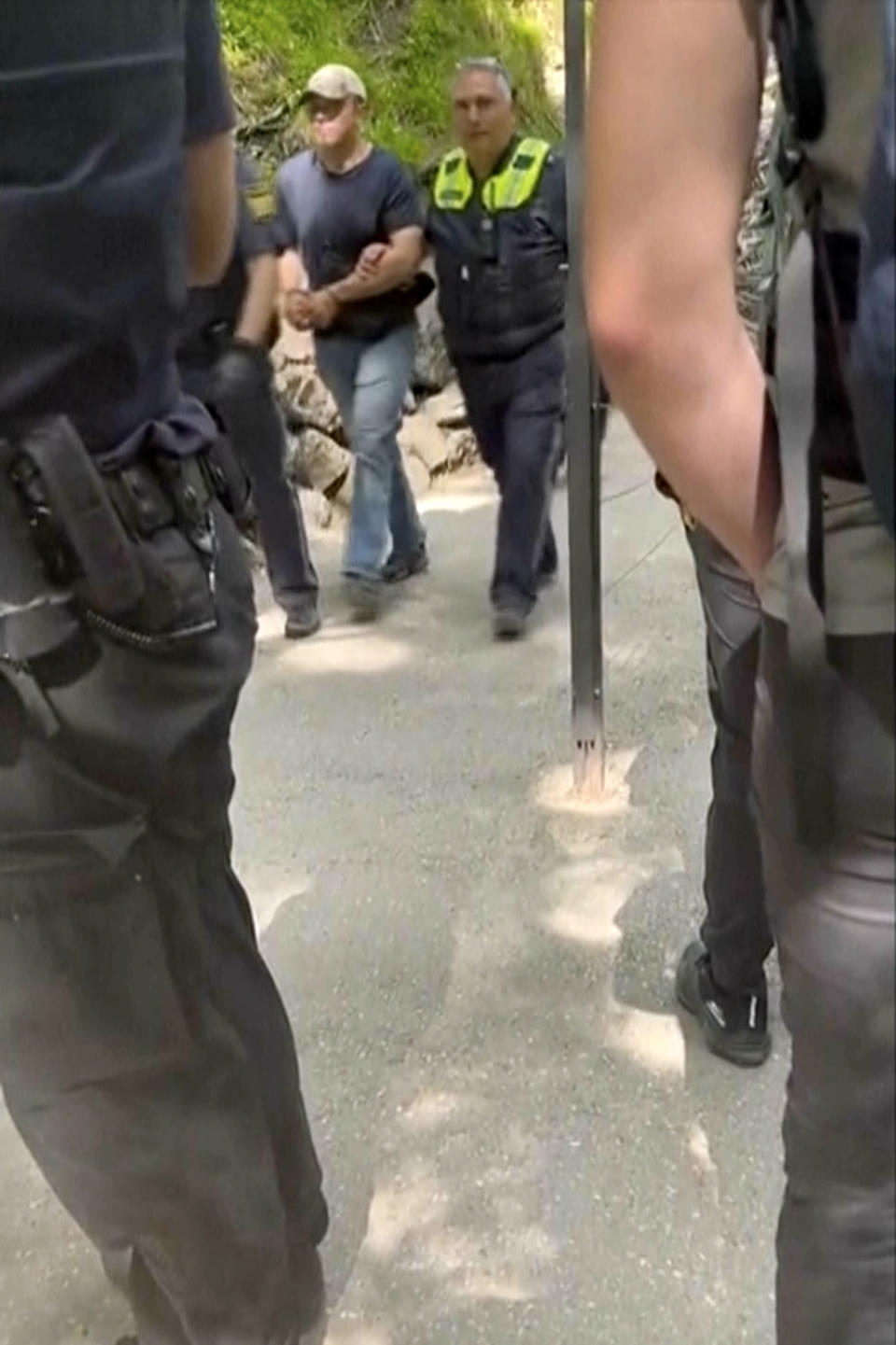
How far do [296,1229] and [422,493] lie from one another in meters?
5.53

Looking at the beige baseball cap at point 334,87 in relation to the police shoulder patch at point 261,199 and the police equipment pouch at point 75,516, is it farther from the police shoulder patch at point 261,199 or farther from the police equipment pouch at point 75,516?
the police equipment pouch at point 75,516

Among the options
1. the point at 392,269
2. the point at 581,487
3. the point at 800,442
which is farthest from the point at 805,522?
the point at 392,269

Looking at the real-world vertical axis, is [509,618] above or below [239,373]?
below

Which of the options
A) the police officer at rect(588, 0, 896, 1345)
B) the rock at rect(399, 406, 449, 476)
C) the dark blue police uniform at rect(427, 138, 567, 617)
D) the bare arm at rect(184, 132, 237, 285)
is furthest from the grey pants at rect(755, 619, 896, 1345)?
the rock at rect(399, 406, 449, 476)

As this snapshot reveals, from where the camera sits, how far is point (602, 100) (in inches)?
42.9

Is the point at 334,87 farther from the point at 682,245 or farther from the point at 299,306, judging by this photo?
the point at 682,245

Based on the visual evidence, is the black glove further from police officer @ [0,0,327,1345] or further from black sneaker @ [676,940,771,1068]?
police officer @ [0,0,327,1345]

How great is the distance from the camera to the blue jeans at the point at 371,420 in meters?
5.70

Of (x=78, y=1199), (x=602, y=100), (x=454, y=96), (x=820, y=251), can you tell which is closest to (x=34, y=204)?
(x=602, y=100)

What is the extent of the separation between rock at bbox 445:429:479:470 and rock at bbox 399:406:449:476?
0.09 feet

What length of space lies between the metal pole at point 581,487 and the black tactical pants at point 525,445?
1422mm

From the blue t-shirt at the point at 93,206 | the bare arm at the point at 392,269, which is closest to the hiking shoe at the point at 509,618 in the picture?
the bare arm at the point at 392,269

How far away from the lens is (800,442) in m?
1.12

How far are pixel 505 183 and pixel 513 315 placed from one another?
0.42 metres
